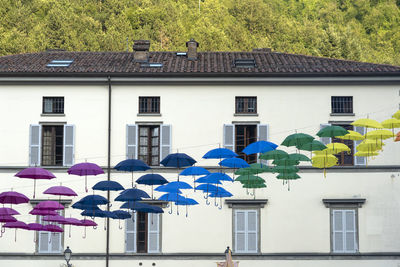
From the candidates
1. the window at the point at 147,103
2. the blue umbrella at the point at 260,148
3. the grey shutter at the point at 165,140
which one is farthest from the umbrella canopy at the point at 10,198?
the blue umbrella at the point at 260,148

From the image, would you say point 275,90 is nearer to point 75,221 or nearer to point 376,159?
point 376,159

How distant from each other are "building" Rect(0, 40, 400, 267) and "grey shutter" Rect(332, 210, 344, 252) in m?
0.06

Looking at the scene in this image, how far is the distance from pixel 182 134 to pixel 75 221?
6.68 metres

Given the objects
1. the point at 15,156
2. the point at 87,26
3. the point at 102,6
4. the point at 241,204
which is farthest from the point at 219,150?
the point at 102,6

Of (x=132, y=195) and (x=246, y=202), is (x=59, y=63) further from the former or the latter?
(x=246, y=202)

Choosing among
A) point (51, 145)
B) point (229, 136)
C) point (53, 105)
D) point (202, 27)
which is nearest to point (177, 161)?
point (229, 136)

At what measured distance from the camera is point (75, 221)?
28031 millimetres

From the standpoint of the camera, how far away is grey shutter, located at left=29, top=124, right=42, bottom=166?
105 ft

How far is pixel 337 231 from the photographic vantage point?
31.2m

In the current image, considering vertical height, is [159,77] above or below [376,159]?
above

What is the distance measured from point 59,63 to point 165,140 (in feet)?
21.2

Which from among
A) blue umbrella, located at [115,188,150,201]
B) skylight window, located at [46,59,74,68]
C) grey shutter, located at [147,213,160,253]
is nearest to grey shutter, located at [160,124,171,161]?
grey shutter, located at [147,213,160,253]

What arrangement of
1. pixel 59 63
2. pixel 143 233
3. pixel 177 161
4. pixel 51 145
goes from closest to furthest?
pixel 177 161 < pixel 143 233 < pixel 51 145 < pixel 59 63

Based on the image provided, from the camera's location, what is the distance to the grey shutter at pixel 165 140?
31828 millimetres
